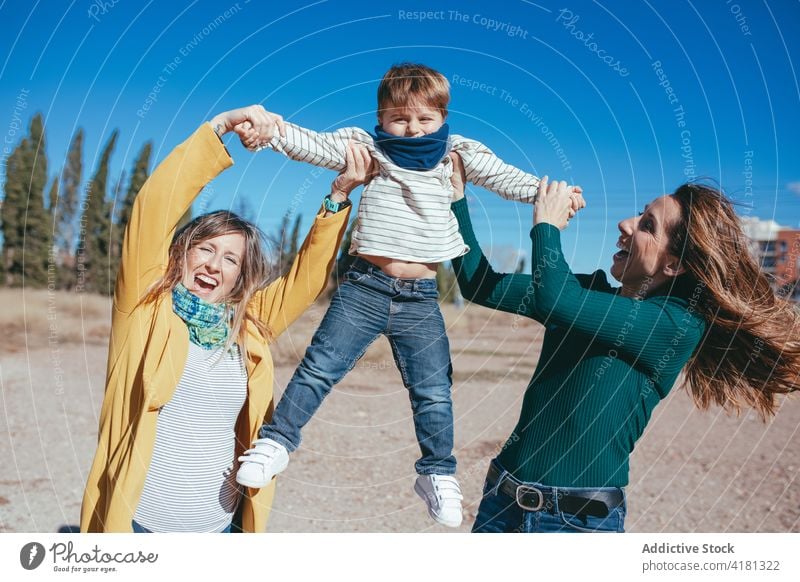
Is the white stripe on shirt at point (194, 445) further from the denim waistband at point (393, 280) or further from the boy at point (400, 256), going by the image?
the denim waistband at point (393, 280)

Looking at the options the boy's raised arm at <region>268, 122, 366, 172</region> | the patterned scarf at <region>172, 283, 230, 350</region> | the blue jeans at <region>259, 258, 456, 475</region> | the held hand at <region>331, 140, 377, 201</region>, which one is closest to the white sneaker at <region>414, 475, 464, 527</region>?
the blue jeans at <region>259, 258, 456, 475</region>

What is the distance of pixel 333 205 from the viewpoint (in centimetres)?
305

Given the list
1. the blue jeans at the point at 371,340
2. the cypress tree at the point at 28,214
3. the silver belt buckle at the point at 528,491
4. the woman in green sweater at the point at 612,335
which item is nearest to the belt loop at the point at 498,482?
the woman in green sweater at the point at 612,335

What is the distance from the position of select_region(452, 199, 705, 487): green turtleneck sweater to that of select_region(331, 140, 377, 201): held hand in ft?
2.45

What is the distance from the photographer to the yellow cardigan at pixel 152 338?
9.16ft

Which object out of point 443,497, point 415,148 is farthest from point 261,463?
point 415,148

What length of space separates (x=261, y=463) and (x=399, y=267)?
96 centimetres

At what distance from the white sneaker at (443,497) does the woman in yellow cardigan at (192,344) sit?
69cm

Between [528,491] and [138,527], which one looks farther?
[138,527]

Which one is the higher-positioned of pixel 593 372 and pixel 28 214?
pixel 28 214

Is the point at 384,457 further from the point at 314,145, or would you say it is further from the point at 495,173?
the point at 314,145
